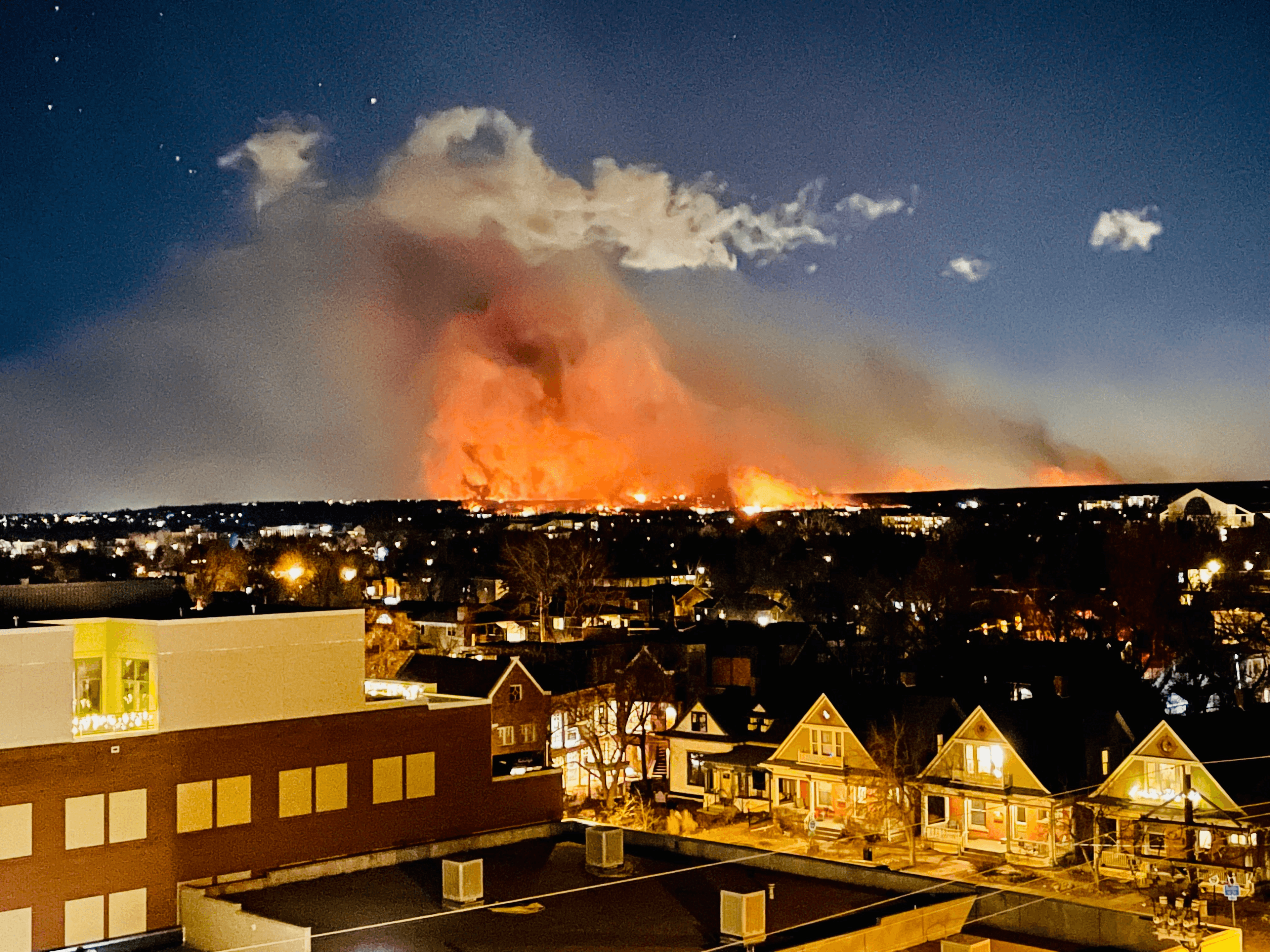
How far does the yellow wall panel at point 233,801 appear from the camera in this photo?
2017 centimetres

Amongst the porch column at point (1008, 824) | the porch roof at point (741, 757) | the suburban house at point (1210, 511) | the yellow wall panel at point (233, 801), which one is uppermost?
the suburban house at point (1210, 511)

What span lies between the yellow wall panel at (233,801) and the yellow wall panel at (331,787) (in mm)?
1165

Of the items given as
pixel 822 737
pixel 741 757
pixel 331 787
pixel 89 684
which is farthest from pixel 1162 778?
pixel 89 684

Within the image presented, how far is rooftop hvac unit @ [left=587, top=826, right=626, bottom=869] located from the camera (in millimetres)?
20094

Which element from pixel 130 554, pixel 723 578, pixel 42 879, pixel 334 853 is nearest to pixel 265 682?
pixel 334 853

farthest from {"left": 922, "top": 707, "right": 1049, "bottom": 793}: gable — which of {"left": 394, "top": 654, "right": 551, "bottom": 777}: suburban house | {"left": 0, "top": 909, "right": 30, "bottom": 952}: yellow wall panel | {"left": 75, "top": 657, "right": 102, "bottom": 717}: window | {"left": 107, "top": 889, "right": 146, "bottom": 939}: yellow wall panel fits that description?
{"left": 0, "top": 909, "right": 30, "bottom": 952}: yellow wall panel

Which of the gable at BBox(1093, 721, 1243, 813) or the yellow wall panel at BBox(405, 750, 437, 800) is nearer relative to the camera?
the yellow wall panel at BBox(405, 750, 437, 800)

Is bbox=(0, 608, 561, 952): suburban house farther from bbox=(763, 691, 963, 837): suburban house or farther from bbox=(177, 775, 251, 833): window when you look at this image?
bbox=(763, 691, 963, 837): suburban house

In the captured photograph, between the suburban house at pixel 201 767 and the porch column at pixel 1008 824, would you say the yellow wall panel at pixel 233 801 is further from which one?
the porch column at pixel 1008 824

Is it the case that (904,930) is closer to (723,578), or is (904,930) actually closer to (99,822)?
(99,822)

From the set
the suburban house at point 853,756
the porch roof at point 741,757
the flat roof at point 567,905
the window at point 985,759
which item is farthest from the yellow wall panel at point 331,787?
the porch roof at point 741,757

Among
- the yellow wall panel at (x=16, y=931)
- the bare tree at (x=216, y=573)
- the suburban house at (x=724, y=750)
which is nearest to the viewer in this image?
the yellow wall panel at (x=16, y=931)

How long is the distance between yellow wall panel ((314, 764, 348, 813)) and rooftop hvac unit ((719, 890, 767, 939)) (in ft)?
25.4

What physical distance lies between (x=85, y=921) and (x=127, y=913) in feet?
2.02
